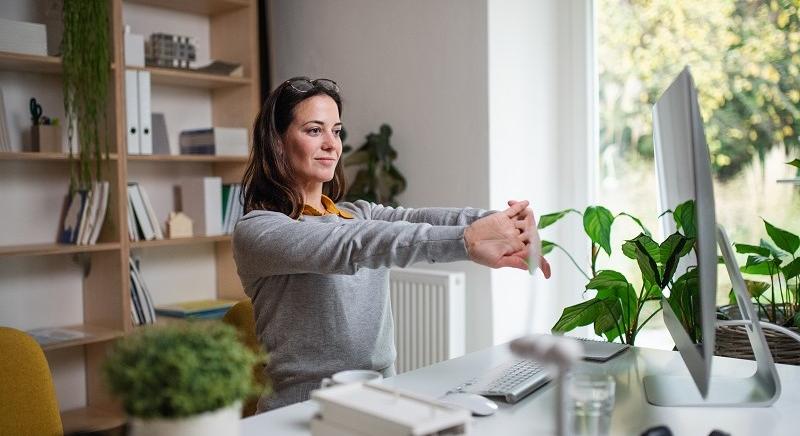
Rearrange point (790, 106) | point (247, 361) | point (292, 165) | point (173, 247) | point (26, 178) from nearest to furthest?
point (247, 361) < point (292, 165) < point (790, 106) < point (26, 178) < point (173, 247)

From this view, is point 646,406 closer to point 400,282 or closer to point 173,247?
point 400,282

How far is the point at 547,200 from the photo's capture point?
3082 mm

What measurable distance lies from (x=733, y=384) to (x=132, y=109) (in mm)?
2445

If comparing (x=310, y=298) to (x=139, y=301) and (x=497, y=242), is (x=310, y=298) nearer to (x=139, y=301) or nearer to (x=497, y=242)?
(x=497, y=242)

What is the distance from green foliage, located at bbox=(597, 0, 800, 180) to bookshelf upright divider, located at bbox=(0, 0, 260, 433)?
1.56m

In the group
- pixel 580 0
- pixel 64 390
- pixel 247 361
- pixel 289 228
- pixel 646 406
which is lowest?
pixel 64 390

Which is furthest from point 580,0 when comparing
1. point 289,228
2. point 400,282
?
point 289,228

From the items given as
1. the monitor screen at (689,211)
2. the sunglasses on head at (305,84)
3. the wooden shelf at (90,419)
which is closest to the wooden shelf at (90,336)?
the wooden shelf at (90,419)

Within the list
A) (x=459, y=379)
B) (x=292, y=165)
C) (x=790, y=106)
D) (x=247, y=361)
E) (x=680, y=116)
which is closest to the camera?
(x=247, y=361)

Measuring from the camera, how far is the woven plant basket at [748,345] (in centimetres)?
180

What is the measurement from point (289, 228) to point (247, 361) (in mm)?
667

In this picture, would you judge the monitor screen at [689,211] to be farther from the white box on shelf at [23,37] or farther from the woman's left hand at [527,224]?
the white box on shelf at [23,37]

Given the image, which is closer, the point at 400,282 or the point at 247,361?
the point at 247,361

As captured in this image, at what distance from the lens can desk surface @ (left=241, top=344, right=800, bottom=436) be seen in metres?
1.21
